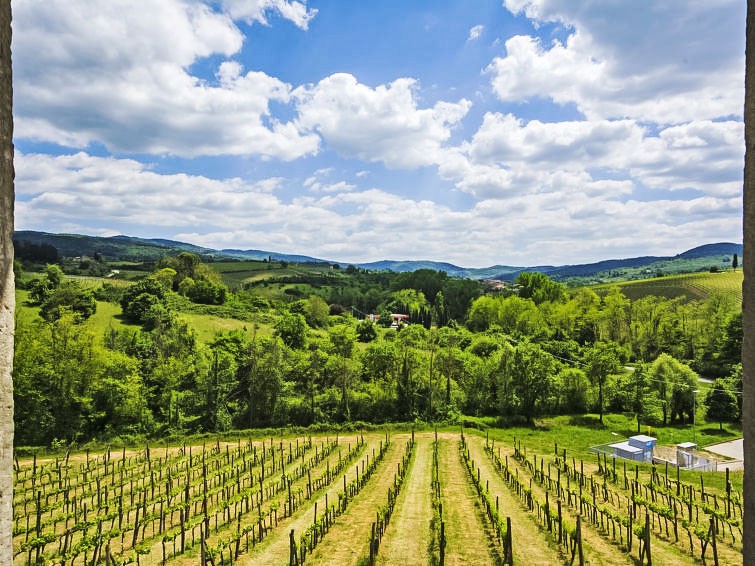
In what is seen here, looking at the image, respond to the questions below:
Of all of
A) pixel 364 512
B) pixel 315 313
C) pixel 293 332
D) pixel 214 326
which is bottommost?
pixel 364 512

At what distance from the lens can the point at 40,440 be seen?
33969mm

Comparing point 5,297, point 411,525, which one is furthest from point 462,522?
point 5,297

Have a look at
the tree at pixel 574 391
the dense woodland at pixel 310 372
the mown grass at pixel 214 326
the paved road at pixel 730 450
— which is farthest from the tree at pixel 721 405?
the mown grass at pixel 214 326

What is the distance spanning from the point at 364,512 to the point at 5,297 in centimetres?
1843

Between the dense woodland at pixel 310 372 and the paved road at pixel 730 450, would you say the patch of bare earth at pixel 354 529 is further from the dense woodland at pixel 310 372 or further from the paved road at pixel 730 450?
the paved road at pixel 730 450

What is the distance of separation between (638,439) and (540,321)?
4589 centimetres

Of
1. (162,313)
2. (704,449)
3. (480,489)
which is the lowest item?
(704,449)

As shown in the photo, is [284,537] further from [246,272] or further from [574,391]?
[246,272]

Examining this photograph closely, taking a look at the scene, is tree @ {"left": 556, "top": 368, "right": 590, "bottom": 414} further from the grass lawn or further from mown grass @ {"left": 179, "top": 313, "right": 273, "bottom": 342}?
mown grass @ {"left": 179, "top": 313, "right": 273, "bottom": 342}

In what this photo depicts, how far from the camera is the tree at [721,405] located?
140ft

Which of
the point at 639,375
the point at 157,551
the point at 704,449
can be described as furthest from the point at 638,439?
the point at 157,551

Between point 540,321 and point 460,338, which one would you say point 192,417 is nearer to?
point 460,338

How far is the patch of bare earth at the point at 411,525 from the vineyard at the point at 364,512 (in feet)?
0.25

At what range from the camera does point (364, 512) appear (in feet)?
62.6
